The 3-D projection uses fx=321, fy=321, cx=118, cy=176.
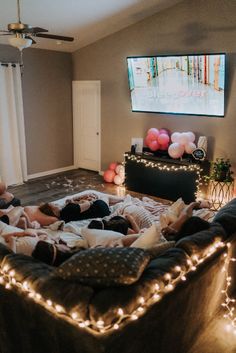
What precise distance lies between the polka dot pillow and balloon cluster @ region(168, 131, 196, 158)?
11.9ft

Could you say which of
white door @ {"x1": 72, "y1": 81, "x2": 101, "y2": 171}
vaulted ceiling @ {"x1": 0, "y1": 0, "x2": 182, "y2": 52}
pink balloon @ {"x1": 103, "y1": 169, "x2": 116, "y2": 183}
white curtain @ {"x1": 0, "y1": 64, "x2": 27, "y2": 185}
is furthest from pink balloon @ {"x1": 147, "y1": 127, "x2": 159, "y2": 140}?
white curtain @ {"x1": 0, "y1": 64, "x2": 27, "y2": 185}

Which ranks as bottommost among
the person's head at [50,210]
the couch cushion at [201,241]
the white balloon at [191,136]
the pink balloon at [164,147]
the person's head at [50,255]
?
the person's head at [50,210]

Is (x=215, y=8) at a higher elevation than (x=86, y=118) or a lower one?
higher

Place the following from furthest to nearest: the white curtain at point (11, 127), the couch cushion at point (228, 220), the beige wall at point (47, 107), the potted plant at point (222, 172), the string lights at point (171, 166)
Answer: the beige wall at point (47, 107) → the white curtain at point (11, 127) → the string lights at point (171, 166) → the potted plant at point (222, 172) → the couch cushion at point (228, 220)

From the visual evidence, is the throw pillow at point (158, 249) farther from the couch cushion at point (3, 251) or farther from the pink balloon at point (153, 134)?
the pink balloon at point (153, 134)

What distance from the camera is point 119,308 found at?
138 cm

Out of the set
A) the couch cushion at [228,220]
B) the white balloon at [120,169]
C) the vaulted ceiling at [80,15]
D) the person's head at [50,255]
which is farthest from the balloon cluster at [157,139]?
the person's head at [50,255]

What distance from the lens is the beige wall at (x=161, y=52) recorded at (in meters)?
4.64

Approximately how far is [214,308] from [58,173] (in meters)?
5.06

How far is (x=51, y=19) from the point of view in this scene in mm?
4766

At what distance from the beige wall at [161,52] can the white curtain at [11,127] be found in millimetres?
1517

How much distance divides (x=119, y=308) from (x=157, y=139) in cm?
426

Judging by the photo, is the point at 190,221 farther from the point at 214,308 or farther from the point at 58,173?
the point at 58,173

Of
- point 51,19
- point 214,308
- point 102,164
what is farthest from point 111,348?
point 102,164
